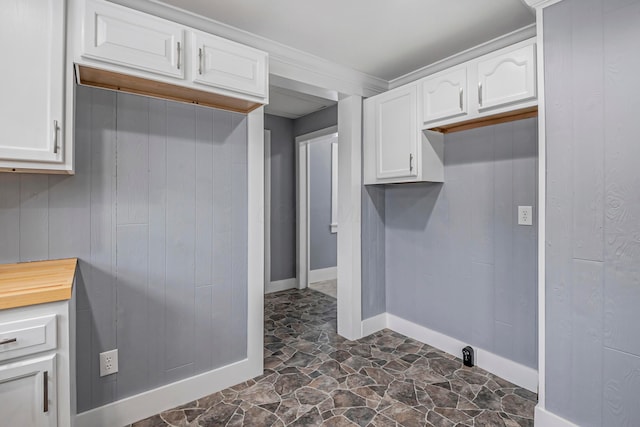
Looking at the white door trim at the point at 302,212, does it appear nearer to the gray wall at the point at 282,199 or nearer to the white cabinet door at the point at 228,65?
the gray wall at the point at 282,199

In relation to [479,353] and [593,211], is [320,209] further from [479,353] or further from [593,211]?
[593,211]

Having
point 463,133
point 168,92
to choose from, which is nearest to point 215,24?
point 168,92

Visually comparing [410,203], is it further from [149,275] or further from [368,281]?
[149,275]

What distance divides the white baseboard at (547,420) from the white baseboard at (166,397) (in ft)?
5.71

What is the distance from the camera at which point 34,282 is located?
1351mm

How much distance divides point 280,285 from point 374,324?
189 centimetres

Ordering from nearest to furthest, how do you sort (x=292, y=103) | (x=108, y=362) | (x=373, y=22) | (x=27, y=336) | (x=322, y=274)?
1. (x=27, y=336)
2. (x=108, y=362)
3. (x=373, y=22)
4. (x=292, y=103)
5. (x=322, y=274)

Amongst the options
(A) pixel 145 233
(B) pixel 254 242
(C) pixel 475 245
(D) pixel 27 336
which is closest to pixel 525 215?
(C) pixel 475 245

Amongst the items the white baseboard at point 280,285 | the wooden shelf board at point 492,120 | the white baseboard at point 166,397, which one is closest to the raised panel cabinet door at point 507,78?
the wooden shelf board at point 492,120

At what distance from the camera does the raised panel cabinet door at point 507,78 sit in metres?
1.89

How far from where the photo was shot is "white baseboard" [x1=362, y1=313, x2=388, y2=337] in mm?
3143

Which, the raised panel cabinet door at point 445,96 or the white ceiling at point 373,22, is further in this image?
the raised panel cabinet door at point 445,96

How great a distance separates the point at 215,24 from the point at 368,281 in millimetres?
2418

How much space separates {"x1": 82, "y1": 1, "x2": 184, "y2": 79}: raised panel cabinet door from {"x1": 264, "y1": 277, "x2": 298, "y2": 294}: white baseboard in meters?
3.38
